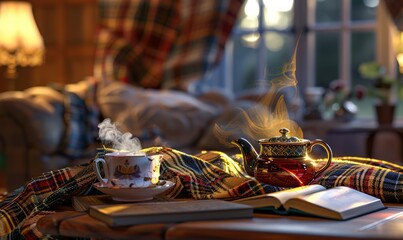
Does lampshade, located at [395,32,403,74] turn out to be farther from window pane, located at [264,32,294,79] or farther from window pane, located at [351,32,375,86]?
window pane, located at [264,32,294,79]

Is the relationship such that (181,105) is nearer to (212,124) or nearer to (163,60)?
(212,124)

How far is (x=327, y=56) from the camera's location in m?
4.76

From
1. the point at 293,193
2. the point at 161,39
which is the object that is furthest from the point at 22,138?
the point at 293,193

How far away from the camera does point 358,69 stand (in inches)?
183

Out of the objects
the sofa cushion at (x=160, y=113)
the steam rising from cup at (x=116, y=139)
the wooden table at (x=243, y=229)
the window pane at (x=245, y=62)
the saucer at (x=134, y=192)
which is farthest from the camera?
the window pane at (x=245, y=62)

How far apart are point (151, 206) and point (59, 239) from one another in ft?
0.66

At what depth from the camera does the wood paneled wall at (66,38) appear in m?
5.26

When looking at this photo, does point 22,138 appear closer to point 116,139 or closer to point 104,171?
point 116,139

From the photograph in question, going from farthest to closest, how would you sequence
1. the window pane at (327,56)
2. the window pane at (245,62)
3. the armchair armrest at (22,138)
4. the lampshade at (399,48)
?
the window pane at (245,62) → the window pane at (327,56) → the lampshade at (399,48) → the armchair armrest at (22,138)

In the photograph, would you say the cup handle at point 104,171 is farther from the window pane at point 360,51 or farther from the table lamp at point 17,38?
the window pane at point 360,51

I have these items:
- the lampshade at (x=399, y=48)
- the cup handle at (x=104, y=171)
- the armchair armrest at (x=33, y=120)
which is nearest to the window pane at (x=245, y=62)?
the lampshade at (x=399, y=48)

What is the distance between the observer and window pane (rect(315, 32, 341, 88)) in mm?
4734

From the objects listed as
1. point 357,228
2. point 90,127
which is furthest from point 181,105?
point 357,228

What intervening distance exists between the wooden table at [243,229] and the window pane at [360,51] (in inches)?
138
